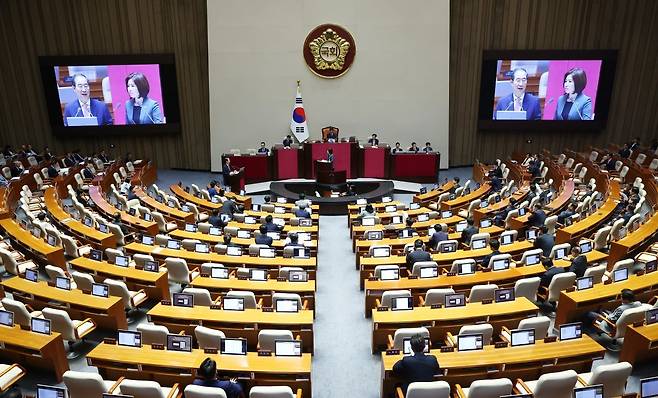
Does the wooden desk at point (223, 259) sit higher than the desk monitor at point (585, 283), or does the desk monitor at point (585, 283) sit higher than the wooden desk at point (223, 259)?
the desk monitor at point (585, 283)

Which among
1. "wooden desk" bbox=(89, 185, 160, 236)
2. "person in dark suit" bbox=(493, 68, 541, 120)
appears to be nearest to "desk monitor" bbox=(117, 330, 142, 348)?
"wooden desk" bbox=(89, 185, 160, 236)

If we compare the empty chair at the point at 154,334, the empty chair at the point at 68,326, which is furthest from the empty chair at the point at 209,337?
the empty chair at the point at 68,326

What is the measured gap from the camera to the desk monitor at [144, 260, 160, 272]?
9.41 metres

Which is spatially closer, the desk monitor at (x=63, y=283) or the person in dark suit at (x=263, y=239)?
the desk monitor at (x=63, y=283)

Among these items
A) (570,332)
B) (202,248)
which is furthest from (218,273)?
(570,332)

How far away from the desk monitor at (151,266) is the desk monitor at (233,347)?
11.6 feet

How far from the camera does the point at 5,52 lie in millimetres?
20156

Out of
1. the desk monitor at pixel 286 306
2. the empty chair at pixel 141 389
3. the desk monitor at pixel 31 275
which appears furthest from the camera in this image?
the desk monitor at pixel 31 275

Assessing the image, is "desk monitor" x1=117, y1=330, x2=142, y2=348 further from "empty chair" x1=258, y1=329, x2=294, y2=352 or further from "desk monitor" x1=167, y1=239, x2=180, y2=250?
"desk monitor" x1=167, y1=239, x2=180, y2=250

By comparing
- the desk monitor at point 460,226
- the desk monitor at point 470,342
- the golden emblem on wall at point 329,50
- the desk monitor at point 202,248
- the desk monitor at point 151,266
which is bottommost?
the desk monitor at point 460,226

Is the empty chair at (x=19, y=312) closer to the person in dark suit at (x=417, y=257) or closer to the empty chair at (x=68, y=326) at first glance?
the empty chair at (x=68, y=326)

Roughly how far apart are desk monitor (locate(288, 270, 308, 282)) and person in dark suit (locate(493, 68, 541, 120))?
15.0 metres

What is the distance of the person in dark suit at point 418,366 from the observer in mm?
5719

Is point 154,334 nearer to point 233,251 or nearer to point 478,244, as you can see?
point 233,251
